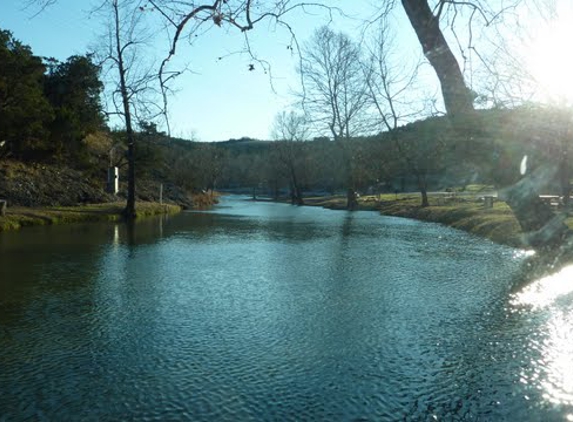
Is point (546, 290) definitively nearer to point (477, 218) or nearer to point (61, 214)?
point (477, 218)

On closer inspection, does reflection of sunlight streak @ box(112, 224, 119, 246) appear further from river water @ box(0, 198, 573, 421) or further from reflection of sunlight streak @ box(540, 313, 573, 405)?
reflection of sunlight streak @ box(540, 313, 573, 405)

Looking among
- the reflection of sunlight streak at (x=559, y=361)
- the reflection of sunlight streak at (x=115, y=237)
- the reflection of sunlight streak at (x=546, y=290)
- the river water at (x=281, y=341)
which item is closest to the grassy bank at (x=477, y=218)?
the reflection of sunlight streak at (x=546, y=290)

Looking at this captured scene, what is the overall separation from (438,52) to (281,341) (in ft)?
12.7

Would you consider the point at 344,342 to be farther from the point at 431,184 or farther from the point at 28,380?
the point at 431,184

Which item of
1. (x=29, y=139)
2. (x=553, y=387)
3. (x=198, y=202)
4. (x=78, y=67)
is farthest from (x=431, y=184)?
(x=553, y=387)

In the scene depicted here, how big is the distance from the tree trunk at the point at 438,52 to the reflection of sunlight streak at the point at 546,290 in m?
3.86

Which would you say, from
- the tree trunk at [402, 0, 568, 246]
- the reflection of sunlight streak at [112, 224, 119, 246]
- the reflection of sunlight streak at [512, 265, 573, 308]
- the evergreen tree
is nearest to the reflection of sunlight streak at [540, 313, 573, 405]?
the reflection of sunlight streak at [512, 265, 573, 308]

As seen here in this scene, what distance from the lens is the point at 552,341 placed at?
5785 millimetres

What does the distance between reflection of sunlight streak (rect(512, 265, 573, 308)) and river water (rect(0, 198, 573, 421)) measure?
0.06 metres

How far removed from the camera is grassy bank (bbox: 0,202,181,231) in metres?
19.9

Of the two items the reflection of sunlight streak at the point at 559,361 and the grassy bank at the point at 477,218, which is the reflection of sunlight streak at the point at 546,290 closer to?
the reflection of sunlight streak at the point at 559,361

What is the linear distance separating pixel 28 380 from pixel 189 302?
3.35 meters

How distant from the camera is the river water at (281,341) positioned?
4.07m

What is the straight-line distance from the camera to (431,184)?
104 metres
